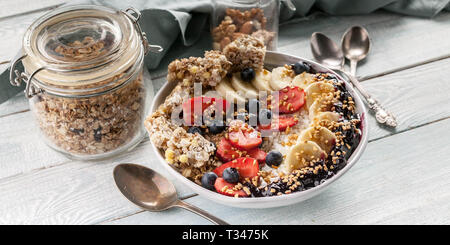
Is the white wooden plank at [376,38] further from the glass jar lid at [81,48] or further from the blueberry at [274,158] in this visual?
the blueberry at [274,158]

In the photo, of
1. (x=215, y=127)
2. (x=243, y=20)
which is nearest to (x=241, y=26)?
(x=243, y=20)

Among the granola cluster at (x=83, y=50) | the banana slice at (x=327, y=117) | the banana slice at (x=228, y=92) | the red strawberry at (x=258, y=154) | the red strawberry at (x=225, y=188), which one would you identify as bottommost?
Result: the red strawberry at (x=225, y=188)

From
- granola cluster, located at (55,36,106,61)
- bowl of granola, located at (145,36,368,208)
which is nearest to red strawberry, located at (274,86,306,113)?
bowl of granola, located at (145,36,368,208)

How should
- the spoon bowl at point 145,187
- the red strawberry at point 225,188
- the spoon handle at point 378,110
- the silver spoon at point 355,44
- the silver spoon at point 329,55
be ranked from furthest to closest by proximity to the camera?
1. the silver spoon at point 355,44
2. the silver spoon at point 329,55
3. the spoon handle at point 378,110
4. the spoon bowl at point 145,187
5. the red strawberry at point 225,188

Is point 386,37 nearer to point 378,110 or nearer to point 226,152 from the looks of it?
point 378,110

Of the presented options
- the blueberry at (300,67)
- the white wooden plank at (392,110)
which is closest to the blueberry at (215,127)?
the blueberry at (300,67)

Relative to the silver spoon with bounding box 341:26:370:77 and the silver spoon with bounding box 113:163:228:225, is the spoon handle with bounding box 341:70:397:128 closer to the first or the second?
the silver spoon with bounding box 341:26:370:77
